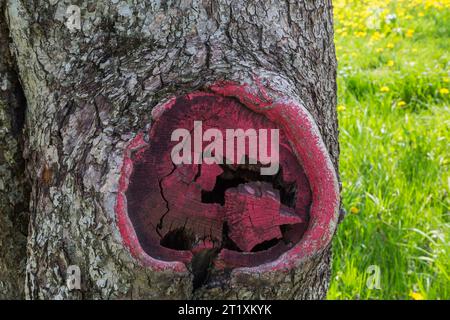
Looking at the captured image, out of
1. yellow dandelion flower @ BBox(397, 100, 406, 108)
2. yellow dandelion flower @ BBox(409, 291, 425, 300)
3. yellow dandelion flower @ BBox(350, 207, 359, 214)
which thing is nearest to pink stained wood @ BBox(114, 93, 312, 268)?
yellow dandelion flower @ BBox(409, 291, 425, 300)

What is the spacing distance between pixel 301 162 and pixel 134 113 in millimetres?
387

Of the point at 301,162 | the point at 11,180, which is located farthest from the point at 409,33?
the point at 11,180

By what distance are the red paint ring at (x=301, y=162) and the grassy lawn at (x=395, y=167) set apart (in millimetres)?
1180

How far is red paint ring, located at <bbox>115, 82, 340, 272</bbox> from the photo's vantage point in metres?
1.27

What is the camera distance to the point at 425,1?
17.4 ft

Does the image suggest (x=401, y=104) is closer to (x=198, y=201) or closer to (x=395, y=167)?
(x=395, y=167)

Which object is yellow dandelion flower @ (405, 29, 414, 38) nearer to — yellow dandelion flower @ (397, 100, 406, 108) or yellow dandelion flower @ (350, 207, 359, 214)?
yellow dandelion flower @ (397, 100, 406, 108)

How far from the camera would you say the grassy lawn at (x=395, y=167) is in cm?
248

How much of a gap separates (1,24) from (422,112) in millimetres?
2817

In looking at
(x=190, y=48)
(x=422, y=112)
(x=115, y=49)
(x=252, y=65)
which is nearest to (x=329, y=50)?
(x=252, y=65)

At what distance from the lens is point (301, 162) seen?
4.35ft

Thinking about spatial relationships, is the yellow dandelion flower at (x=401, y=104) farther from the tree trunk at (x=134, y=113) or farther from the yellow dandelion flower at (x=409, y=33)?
the tree trunk at (x=134, y=113)

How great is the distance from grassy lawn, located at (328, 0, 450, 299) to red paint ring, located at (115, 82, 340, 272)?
1.18 m

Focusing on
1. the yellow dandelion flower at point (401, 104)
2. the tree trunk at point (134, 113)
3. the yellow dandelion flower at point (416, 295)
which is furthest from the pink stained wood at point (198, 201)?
the yellow dandelion flower at point (401, 104)
